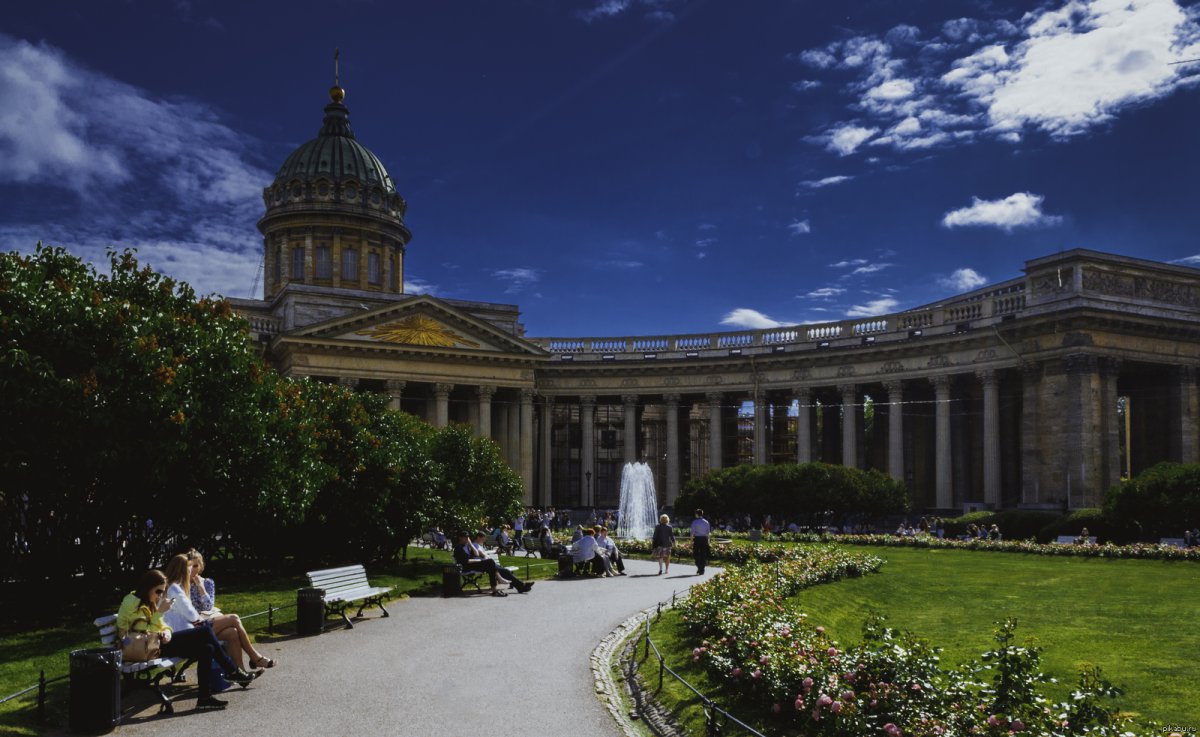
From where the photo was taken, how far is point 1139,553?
2950cm

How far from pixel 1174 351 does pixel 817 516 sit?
18323 millimetres

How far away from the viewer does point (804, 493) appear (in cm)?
4419

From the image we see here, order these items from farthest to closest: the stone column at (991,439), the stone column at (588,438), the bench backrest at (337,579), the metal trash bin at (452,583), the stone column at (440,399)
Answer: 1. the stone column at (588,438)
2. the stone column at (440,399)
3. the stone column at (991,439)
4. the metal trash bin at (452,583)
5. the bench backrest at (337,579)

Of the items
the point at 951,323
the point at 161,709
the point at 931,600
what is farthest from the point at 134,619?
the point at 951,323

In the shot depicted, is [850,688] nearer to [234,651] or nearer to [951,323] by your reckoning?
[234,651]

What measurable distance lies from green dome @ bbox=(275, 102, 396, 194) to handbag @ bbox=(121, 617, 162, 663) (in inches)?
2427

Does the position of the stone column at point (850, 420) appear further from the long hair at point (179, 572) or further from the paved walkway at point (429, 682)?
the long hair at point (179, 572)

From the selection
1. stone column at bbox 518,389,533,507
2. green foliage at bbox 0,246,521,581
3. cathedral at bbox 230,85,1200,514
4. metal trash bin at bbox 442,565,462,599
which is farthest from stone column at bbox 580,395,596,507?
metal trash bin at bbox 442,565,462,599

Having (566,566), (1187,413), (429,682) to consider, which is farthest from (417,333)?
(429,682)

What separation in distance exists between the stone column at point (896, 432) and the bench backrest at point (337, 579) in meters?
37.8

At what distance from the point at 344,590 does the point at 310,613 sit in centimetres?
136

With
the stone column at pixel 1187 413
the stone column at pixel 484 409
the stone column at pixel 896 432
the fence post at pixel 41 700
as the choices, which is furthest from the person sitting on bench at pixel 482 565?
the stone column at pixel 484 409

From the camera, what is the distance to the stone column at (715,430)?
195 ft

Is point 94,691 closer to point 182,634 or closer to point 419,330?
point 182,634
